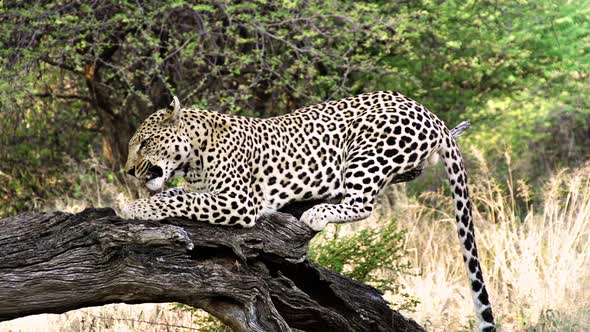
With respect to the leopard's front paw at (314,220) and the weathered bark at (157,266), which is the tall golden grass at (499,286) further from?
the leopard's front paw at (314,220)

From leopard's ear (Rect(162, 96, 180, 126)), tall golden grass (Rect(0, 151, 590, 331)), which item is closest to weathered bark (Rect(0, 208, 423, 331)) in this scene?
leopard's ear (Rect(162, 96, 180, 126))

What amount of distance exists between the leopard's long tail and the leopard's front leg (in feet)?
5.95

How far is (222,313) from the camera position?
6.19 m

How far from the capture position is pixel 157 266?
5852 mm

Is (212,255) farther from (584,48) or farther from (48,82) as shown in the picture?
(584,48)

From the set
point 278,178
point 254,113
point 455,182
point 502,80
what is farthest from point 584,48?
point 278,178

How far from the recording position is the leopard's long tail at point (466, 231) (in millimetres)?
7242

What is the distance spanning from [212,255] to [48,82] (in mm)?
9584

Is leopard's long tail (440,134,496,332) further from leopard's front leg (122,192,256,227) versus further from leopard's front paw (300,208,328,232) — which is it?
leopard's front leg (122,192,256,227)

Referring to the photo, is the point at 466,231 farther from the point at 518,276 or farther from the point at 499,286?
the point at 499,286

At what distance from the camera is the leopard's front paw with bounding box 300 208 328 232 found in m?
6.50

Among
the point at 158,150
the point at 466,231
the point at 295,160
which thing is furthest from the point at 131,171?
the point at 466,231

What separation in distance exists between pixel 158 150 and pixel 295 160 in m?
1.10

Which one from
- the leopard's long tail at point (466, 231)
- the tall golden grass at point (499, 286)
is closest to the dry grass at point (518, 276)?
the tall golden grass at point (499, 286)
